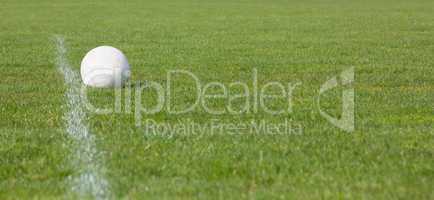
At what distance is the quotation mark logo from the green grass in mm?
108

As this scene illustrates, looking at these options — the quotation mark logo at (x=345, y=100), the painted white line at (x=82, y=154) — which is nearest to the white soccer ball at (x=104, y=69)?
the painted white line at (x=82, y=154)

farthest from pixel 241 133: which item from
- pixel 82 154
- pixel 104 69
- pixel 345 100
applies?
pixel 104 69

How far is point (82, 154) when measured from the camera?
6.61 m

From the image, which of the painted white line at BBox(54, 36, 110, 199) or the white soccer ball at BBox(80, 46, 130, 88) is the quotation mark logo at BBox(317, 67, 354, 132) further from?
the white soccer ball at BBox(80, 46, 130, 88)

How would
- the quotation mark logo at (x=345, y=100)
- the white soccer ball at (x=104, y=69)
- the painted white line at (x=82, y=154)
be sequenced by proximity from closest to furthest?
1. the painted white line at (x=82, y=154)
2. the quotation mark logo at (x=345, y=100)
3. the white soccer ball at (x=104, y=69)

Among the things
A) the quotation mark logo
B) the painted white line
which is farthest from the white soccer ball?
the quotation mark logo

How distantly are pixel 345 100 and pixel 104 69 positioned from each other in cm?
339

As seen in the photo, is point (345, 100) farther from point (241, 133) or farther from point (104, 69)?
point (104, 69)

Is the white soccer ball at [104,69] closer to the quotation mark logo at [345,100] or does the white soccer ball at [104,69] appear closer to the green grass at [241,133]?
the green grass at [241,133]

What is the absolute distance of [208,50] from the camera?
52.9 ft

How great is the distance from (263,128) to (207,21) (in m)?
19.2

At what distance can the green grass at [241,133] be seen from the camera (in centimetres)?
553

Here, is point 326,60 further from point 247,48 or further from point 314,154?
point 314,154

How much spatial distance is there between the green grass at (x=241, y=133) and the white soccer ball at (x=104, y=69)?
0.30 m
